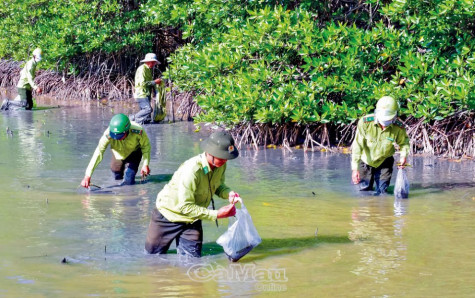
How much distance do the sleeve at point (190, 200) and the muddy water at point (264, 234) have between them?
1.68 feet

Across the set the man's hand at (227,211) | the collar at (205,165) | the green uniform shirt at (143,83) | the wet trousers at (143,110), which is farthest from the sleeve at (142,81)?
the man's hand at (227,211)

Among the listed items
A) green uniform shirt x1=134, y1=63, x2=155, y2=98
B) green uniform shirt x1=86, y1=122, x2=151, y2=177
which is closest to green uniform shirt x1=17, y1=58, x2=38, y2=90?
green uniform shirt x1=134, y1=63, x2=155, y2=98

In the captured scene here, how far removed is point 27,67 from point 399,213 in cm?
1346

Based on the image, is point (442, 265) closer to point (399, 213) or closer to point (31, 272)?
point (399, 213)

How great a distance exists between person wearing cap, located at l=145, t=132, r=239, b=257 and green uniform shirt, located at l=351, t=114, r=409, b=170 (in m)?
3.18

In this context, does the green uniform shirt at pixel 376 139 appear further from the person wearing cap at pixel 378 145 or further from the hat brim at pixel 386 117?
the hat brim at pixel 386 117

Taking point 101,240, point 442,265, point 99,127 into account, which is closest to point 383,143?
point 442,265

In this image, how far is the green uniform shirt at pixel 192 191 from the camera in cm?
691

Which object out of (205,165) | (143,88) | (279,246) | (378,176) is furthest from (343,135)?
(205,165)

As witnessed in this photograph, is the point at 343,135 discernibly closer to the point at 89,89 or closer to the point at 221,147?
the point at 221,147

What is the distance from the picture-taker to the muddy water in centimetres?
659

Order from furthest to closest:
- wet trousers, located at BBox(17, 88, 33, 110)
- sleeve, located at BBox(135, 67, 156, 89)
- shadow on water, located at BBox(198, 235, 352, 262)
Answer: wet trousers, located at BBox(17, 88, 33, 110)
sleeve, located at BBox(135, 67, 156, 89)
shadow on water, located at BBox(198, 235, 352, 262)

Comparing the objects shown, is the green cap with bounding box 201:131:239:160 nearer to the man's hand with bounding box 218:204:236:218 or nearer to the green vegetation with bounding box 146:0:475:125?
the man's hand with bounding box 218:204:236:218

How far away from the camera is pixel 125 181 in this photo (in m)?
10.9
